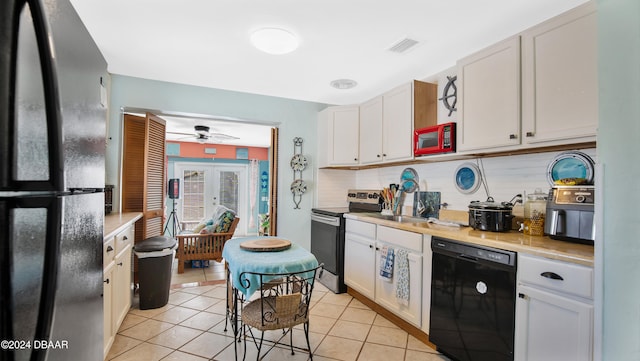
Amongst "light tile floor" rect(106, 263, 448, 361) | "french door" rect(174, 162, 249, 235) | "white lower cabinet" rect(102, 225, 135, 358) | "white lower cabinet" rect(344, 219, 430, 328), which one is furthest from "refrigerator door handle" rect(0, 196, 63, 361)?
"french door" rect(174, 162, 249, 235)

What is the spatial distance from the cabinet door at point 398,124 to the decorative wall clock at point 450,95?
311 mm

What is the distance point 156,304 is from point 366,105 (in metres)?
3.14

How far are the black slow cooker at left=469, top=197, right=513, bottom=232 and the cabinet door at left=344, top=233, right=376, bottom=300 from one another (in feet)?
3.45

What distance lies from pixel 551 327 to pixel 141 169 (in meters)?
3.79

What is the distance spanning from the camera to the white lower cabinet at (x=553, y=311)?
1401mm

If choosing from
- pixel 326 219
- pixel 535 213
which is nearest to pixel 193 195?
pixel 326 219

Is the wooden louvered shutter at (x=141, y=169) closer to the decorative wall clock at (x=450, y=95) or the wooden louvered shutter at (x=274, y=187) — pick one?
the wooden louvered shutter at (x=274, y=187)

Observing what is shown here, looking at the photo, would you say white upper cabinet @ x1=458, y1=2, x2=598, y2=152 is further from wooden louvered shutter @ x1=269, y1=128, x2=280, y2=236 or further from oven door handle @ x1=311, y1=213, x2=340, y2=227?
wooden louvered shutter @ x1=269, y1=128, x2=280, y2=236

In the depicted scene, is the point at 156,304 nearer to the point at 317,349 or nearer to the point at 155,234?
the point at 155,234

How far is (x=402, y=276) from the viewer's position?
2.47 m

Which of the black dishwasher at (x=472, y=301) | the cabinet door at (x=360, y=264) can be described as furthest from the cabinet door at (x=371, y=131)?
the black dishwasher at (x=472, y=301)

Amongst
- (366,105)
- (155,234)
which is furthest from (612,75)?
(155,234)

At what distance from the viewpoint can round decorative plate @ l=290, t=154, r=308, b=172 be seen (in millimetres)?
3977

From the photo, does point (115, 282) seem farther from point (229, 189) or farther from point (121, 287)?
point (229, 189)
